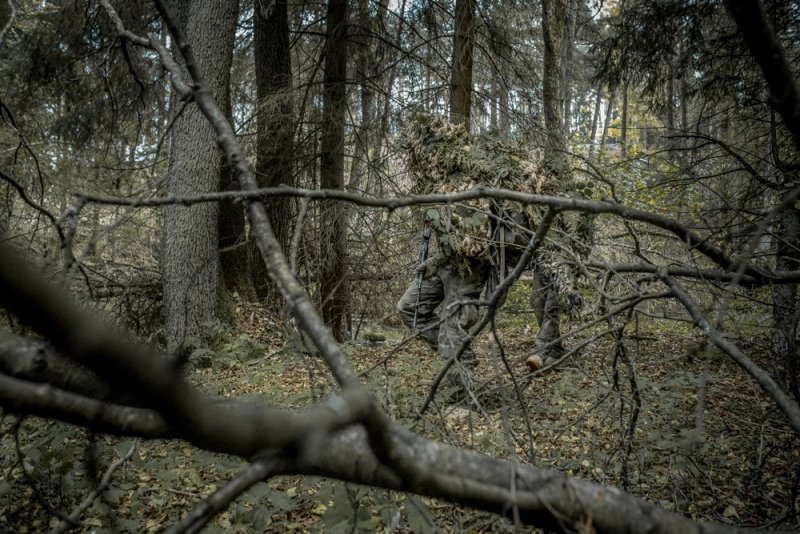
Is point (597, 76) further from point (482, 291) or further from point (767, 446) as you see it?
point (767, 446)

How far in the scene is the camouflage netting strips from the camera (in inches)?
169

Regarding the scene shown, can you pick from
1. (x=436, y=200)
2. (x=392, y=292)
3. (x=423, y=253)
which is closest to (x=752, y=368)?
(x=436, y=200)

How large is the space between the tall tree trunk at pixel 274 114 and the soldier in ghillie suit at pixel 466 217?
7.37 ft

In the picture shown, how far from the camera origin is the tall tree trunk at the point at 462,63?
6.47m

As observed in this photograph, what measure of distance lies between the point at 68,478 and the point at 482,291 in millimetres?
3726

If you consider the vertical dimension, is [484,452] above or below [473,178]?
below

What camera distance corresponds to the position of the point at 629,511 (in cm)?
129

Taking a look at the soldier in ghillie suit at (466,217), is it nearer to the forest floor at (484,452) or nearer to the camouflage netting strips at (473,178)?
the camouflage netting strips at (473,178)

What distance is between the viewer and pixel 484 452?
3244 mm

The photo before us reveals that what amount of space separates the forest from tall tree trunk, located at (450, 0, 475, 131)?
43 mm

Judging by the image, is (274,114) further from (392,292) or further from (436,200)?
(436,200)

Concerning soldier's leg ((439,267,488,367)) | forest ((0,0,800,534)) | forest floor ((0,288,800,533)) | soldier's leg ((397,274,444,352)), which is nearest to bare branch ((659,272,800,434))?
forest ((0,0,800,534))

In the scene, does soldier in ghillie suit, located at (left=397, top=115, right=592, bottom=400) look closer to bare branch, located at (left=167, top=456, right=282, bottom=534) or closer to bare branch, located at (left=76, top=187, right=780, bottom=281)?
bare branch, located at (left=76, top=187, right=780, bottom=281)

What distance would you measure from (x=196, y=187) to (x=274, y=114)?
1.41m
